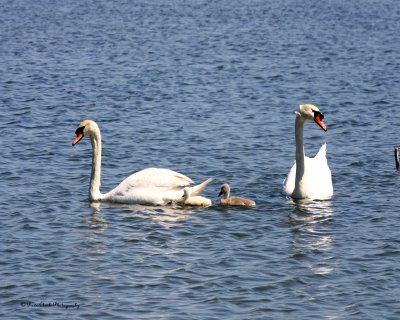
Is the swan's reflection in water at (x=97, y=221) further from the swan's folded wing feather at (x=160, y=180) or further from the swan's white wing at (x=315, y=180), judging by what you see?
the swan's white wing at (x=315, y=180)

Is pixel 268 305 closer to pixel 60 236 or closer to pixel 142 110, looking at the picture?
pixel 60 236

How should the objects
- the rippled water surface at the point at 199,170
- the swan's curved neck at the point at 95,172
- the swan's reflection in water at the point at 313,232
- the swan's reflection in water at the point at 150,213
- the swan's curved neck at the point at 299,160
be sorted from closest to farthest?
the rippled water surface at the point at 199,170
the swan's reflection in water at the point at 313,232
the swan's reflection in water at the point at 150,213
the swan's curved neck at the point at 95,172
the swan's curved neck at the point at 299,160

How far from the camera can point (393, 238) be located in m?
13.2

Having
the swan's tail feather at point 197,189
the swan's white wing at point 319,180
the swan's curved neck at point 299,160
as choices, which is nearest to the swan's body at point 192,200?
the swan's tail feather at point 197,189

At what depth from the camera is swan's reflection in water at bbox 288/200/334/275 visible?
12219mm

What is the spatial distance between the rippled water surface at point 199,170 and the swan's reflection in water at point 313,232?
4 cm

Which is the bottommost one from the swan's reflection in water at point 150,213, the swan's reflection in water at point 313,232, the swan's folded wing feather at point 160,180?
the swan's reflection in water at point 313,232

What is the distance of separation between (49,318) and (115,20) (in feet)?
96.8

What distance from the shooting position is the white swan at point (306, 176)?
1535 centimetres

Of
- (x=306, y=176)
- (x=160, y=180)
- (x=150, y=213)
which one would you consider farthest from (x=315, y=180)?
(x=150, y=213)

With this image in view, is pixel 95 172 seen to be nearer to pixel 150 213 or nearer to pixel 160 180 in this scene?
pixel 160 180

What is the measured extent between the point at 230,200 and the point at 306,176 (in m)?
1.62

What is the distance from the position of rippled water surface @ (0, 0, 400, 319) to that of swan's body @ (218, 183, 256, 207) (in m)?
0.14

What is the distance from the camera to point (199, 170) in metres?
16.8
